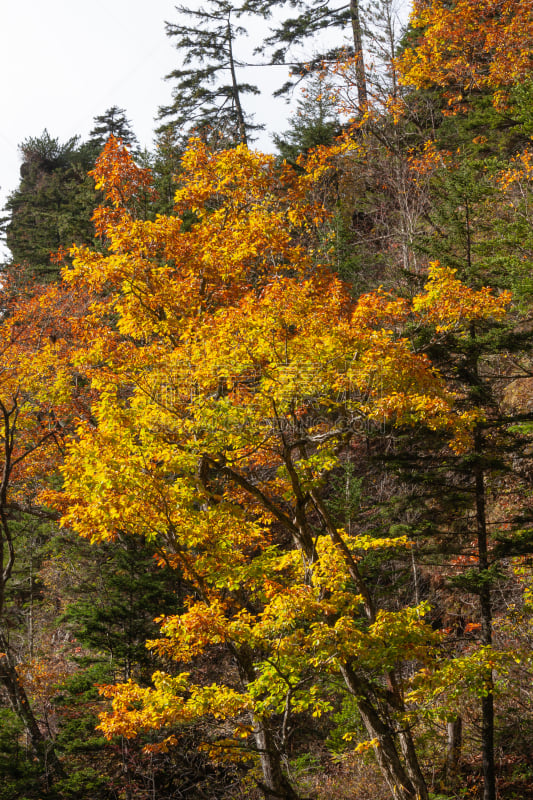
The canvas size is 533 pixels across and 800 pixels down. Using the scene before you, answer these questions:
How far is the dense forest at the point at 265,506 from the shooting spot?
7.20 metres

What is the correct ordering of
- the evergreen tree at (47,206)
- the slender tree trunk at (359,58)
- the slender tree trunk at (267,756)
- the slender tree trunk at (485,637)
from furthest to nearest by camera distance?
the evergreen tree at (47,206)
the slender tree trunk at (359,58)
the slender tree trunk at (485,637)
the slender tree trunk at (267,756)

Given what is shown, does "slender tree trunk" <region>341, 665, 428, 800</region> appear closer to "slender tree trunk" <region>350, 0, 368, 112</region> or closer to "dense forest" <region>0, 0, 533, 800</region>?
"dense forest" <region>0, 0, 533, 800</region>

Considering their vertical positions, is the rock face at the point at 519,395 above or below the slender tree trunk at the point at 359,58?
below

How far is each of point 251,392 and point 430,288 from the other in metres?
2.81

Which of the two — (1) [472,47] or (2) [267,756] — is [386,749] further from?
(1) [472,47]

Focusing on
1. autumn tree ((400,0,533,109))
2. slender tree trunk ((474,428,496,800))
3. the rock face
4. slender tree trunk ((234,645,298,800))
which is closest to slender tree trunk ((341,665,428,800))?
slender tree trunk ((474,428,496,800))

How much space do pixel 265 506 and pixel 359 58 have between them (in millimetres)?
21463

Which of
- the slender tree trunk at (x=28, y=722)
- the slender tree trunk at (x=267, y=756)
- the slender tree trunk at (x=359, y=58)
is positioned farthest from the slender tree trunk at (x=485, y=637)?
the slender tree trunk at (x=359, y=58)

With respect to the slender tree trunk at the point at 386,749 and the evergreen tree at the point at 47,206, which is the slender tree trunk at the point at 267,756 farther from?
the evergreen tree at the point at 47,206

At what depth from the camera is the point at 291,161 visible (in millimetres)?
22891

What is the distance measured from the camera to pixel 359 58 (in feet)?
76.4

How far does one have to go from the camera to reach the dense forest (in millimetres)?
7199

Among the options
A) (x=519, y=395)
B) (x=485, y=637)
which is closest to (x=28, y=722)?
(x=485, y=637)

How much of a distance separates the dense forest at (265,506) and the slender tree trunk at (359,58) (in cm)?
563
